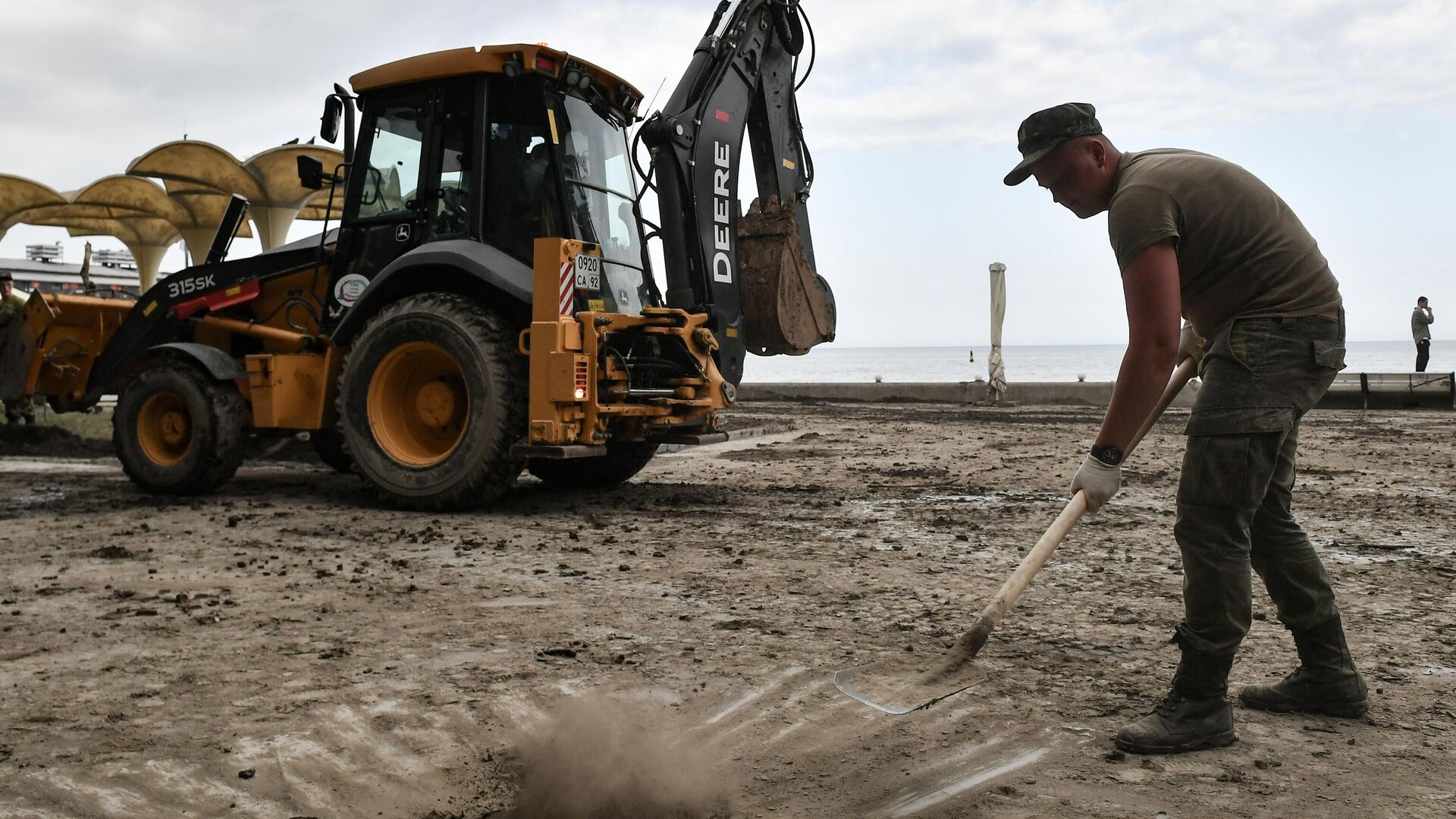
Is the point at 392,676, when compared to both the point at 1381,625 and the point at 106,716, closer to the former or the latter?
the point at 106,716

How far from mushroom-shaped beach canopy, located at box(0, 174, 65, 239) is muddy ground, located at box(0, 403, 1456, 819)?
18692 millimetres

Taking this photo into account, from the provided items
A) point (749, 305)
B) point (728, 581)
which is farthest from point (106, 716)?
point (749, 305)

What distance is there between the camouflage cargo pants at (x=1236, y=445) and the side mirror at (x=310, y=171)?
586cm

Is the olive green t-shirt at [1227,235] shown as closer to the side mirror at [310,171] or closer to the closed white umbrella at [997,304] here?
the side mirror at [310,171]

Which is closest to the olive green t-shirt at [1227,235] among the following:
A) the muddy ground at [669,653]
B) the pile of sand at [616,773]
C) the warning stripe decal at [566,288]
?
the muddy ground at [669,653]

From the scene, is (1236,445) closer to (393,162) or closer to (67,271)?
(393,162)

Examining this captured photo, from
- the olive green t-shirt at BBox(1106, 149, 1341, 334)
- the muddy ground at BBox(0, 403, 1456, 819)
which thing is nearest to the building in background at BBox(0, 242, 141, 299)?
the muddy ground at BBox(0, 403, 1456, 819)

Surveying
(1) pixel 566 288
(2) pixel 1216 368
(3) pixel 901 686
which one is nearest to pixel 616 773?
(3) pixel 901 686

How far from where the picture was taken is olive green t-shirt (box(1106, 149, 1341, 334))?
2807 mm

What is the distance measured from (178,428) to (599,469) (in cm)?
288

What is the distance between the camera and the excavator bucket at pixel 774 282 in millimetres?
7609

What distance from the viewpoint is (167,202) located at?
23.4m

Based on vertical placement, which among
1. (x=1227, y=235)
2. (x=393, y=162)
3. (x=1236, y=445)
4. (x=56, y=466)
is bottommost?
(x=56, y=466)

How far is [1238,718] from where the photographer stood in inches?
117
